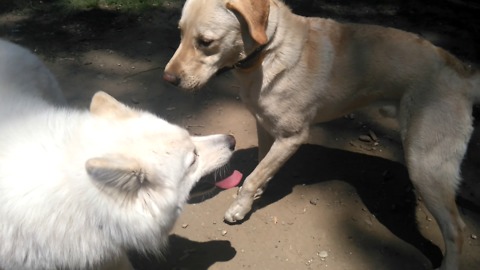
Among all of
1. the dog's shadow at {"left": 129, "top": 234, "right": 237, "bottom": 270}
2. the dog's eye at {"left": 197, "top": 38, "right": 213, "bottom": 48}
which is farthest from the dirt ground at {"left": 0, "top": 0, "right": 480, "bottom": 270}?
the dog's eye at {"left": 197, "top": 38, "right": 213, "bottom": 48}

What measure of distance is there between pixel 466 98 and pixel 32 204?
2.12 meters

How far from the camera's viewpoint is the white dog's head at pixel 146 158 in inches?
59.5

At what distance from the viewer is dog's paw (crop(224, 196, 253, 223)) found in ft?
8.72

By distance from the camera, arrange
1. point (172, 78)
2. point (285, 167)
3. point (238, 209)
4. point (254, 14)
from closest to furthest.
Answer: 1. point (254, 14)
2. point (172, 78)
3. point (238, 209)
4. point (285, 167)

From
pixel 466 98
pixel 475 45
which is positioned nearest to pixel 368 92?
pixel 466 98

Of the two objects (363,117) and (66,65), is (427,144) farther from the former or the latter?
(66,65)

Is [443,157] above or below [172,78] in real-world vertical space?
below

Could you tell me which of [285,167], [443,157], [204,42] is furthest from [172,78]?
[443,157]

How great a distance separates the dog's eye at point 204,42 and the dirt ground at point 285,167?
0.75 metres

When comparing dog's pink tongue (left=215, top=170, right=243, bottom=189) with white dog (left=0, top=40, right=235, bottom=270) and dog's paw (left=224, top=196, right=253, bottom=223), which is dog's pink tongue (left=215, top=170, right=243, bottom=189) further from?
white dog (left=0, top=40, right=235, bottom=270)

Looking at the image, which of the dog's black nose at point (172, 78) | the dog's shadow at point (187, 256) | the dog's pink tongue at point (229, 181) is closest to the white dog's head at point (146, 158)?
the dog's pink tongue at point (229, 181)

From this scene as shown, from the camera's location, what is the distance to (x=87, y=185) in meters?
1.57

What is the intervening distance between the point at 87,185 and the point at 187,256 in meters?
1.11

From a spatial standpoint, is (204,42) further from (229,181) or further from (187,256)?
(187,256)
